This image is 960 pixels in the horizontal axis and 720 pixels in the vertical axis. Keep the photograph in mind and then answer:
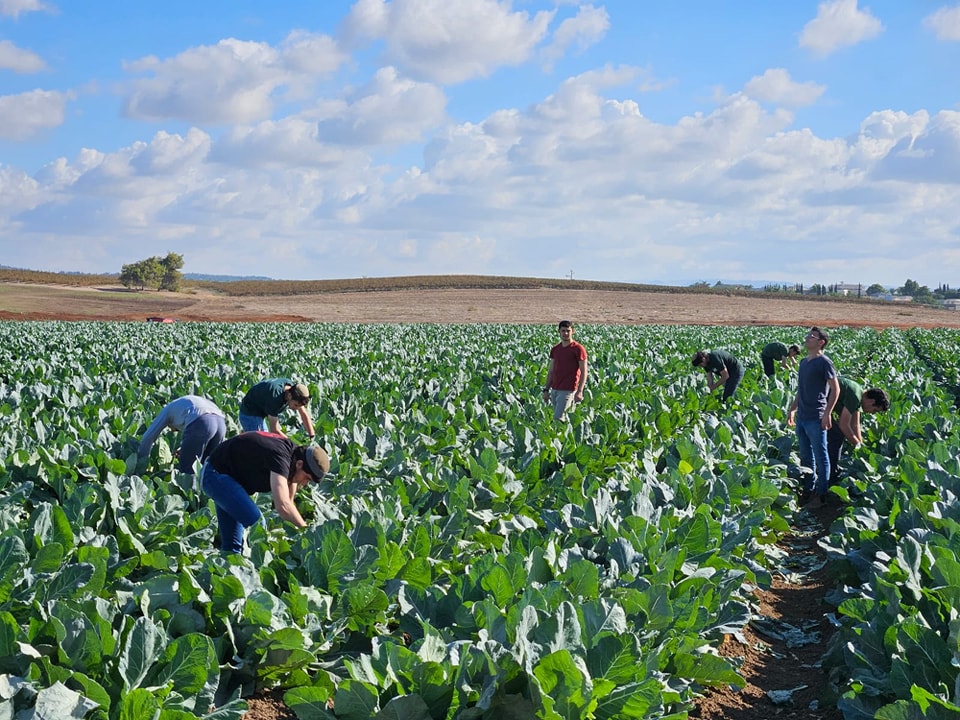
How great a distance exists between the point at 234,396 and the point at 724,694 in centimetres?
959

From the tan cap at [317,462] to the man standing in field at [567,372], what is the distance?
6.59 m

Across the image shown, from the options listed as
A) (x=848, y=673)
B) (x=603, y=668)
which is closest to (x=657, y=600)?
(x=603, y=668)

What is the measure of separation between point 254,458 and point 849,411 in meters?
7.05

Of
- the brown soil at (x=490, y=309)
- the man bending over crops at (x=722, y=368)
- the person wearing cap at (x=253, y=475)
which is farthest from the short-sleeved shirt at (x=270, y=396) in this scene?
the brown soil at (x=490, y=309)

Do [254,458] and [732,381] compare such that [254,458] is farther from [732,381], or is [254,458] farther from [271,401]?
[732,381]

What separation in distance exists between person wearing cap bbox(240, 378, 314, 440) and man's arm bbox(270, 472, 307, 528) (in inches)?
61.7

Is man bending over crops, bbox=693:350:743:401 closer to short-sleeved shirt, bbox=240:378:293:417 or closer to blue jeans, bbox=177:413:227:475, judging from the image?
short-sleeved shirt, bbox=240:378:293:417

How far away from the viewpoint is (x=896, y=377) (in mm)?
17547

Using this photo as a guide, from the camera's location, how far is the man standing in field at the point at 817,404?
31.3 ft

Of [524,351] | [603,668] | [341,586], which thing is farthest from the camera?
[524,351]

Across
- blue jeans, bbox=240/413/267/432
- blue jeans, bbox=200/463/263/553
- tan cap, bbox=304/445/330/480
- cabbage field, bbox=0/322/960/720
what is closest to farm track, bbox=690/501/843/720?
cabbage field, bbox=0/322/960/720

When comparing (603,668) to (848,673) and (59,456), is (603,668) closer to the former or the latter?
(848,673)

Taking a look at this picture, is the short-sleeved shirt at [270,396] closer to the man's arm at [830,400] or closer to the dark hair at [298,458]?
the dark hair at [298,458]

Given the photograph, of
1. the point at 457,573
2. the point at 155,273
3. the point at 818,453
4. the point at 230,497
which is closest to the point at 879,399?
the point at 818,453
